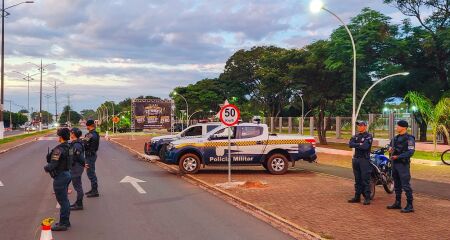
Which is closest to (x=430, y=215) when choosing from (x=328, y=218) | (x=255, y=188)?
(x=328, y=218)

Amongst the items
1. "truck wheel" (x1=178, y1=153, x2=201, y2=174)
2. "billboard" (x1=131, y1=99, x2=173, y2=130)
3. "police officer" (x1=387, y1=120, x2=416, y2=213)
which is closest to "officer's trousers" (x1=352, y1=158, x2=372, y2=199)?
"police officer" (x1=387, y1=120, x2=416, y2=213)

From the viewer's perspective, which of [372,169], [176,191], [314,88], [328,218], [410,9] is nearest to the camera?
[328,218]

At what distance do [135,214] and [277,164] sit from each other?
8.97 meters

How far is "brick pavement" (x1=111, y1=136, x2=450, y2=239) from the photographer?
27.8 ft

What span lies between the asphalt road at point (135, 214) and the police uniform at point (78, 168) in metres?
0.27

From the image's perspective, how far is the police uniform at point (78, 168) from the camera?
9.49m

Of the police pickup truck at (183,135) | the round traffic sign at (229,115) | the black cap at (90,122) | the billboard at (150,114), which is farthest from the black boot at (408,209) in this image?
the billboard at (150,114)

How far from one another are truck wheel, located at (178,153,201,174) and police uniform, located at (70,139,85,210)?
769 centimetres

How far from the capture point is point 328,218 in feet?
31.5

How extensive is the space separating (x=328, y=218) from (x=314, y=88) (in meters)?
33.4

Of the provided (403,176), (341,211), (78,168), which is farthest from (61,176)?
(403,176)

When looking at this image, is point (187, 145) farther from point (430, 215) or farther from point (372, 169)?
point (430, 215)

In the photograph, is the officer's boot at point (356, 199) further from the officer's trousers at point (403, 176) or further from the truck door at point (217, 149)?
the truck door at point (217, 149)

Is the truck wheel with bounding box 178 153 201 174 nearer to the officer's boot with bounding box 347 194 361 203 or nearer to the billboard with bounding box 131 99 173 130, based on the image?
the officer's boot with bounding box 347 194 361 203
